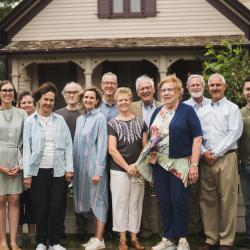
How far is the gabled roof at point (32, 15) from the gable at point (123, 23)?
0.49 feet

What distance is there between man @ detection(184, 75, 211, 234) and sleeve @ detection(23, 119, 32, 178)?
210 cm

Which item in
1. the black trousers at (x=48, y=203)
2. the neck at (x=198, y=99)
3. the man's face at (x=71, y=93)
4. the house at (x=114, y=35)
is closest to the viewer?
the black trousers at (x=48, y=203)

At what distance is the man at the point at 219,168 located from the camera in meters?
5.99

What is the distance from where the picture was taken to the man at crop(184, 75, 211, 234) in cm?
646

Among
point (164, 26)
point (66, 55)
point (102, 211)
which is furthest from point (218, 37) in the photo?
point (102, 211)

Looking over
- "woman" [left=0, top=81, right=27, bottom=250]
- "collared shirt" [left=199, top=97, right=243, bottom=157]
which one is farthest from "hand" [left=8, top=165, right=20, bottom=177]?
"collared shirt" [left=199, top=97, right=243, bottom=157]

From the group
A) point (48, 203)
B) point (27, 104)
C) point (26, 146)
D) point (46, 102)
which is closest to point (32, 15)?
point (27, 104)

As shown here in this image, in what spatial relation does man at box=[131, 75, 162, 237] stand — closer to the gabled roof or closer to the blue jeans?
the blue jeans

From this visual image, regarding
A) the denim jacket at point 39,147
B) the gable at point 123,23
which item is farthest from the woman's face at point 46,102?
the gable at point 123,23

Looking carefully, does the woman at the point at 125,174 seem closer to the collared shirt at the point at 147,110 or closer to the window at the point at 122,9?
the collared shirt at the point at 147,110

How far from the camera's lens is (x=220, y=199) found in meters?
6.10

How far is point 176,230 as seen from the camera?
588 centimetres

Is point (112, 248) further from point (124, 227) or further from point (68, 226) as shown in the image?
point (68, 226)

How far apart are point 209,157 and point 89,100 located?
1.67 m
